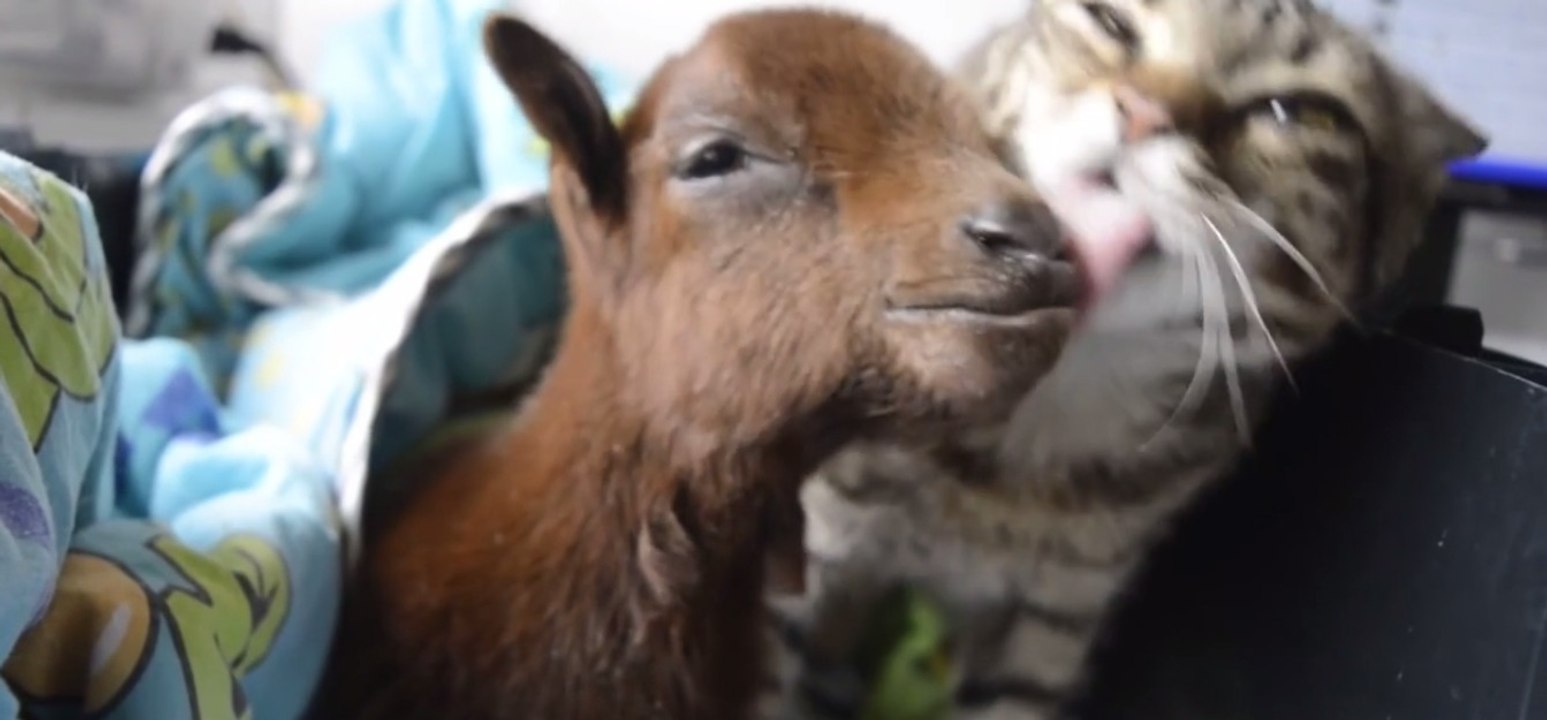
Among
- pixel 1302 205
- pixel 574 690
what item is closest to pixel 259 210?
pixel 574 690

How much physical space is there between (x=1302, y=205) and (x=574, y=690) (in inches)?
15.8

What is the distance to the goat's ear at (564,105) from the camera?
48 cm

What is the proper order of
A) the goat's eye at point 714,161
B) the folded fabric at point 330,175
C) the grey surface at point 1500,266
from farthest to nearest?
the grey surface at point 1500,266 < the folded fabric at point 330,175 < the goat's eye at point 714,161

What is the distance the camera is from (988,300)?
0.42 metres

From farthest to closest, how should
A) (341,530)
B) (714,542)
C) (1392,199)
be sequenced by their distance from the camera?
(1392,199), (341,530), (714,542)

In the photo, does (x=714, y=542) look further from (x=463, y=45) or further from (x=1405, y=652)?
(x=463, y=45)

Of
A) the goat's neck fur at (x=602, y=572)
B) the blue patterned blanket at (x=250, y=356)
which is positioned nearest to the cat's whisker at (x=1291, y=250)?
the goat's neck fur at (x=602, y=572)

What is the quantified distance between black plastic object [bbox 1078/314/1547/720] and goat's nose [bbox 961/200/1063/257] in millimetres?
196

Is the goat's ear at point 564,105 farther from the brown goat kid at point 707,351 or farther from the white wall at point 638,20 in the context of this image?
the white wall at point 638,20

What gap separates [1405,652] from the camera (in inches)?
21.4

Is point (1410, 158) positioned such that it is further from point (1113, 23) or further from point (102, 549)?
point (102, 549)

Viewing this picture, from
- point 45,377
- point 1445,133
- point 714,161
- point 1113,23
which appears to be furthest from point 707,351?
point 1445,133

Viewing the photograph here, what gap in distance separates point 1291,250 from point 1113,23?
0.19 meters

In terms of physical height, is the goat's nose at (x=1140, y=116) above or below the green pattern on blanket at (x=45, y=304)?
above
